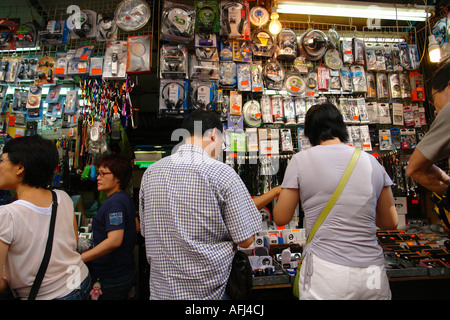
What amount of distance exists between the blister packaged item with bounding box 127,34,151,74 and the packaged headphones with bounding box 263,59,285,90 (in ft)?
4.14

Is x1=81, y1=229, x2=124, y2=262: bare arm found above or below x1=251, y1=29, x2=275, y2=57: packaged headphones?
below

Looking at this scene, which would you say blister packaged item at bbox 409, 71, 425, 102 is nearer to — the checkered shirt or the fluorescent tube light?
the fluorescent tube light

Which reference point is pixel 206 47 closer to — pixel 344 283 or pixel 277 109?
pixel 277 109

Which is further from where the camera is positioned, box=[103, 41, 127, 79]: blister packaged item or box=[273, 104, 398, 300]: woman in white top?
box=[103, 41, 127, 79]: blister packaged item

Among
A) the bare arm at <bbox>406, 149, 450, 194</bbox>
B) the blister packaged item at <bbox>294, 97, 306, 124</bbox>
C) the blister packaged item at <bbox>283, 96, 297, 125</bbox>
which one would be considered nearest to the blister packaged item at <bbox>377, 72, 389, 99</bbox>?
the blister packaged item at <bbox>294, 97, 306, 124</bbox>

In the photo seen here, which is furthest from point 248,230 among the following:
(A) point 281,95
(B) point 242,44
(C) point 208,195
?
(B) point 242,44

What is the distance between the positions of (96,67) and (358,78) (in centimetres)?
288

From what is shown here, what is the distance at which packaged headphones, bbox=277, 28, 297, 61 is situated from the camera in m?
3.12

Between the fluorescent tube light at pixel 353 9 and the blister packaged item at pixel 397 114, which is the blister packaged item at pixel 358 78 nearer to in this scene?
the blister packaged item at pixel 397 114

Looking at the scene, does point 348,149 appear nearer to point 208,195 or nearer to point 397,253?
point 208,195

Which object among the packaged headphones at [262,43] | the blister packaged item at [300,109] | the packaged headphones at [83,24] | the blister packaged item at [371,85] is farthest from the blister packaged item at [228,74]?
the blister packaged item at [371,85]

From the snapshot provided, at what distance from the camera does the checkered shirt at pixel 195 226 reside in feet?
4.34

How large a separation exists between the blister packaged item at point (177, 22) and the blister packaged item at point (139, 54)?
0.78 feet

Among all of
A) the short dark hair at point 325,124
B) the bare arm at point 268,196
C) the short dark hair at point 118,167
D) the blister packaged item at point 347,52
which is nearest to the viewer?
the short dark hair at point 325,124
